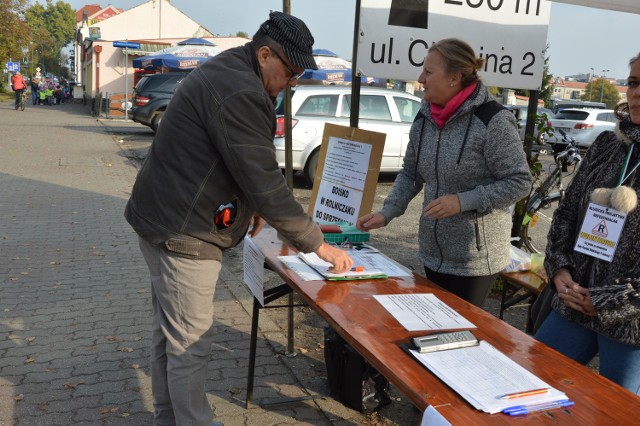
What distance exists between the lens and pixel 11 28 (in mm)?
35281

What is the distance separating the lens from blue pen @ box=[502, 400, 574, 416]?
1.49 metres

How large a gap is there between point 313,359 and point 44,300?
2.45 m

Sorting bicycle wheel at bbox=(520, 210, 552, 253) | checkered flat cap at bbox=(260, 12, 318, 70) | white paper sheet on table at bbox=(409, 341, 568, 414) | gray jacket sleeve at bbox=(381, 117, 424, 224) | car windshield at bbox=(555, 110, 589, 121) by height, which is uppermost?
checkered flat cap at bbox=(260, 12, 318, 70)

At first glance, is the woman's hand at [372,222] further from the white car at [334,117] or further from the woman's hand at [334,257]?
the white car at [334,117]

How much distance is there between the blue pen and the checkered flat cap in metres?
1.37

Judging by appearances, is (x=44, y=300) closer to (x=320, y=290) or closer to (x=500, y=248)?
(x=320, y=290)

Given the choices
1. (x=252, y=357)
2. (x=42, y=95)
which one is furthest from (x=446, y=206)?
(x=42, y=95)

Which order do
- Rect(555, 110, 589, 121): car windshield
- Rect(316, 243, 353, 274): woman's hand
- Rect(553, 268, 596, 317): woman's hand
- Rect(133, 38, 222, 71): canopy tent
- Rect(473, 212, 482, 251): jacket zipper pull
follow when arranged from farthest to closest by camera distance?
Rect(133, 38, 222, 71): canopy tent
Rect(555, 110, 589, 121): car windshield
Rect(473, 212, 482, 251): jacket zipper pull
Rect(316, 243, 353, 274): woman's hand
Rect(553, 268, 596, 317): woman's hand

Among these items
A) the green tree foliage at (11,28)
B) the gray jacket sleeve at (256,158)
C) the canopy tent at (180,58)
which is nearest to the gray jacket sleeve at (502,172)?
the gray jacket sleeve at (256,158)

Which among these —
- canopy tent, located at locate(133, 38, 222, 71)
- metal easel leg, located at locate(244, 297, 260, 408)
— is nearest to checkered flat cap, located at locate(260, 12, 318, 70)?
metal easel leg, located at locate(244, 297, 260, 408)

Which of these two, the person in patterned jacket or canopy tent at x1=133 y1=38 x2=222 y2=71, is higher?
canopy tent at x1=133 y1=38 x2=222 y2=71

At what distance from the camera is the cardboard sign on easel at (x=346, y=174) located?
3611 millimetres

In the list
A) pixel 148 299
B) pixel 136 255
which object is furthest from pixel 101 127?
pixel 148 299

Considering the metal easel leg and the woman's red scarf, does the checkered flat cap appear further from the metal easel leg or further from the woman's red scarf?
the metal easel leg
